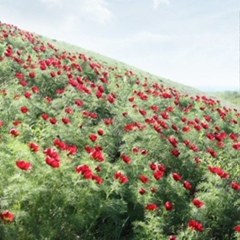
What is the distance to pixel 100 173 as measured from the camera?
596 cm

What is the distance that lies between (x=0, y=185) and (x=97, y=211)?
1.47 metres

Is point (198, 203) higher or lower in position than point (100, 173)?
lower

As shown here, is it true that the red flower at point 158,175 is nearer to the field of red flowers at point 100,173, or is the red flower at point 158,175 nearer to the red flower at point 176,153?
the field of red flowers at point 100,173

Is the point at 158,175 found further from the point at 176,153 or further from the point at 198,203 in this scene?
the point at 176,153

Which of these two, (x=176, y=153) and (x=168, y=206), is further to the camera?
(x=176, y=153)

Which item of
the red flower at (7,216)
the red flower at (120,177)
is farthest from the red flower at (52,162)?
the red flower at (120,177)

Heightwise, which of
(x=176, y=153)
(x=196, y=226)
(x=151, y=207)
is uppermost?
(x=176, y=153)

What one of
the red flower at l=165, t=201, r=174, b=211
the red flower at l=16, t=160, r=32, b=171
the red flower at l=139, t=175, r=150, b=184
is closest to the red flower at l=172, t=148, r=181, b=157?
the red flower at l=139, t=175, r=150, b=184

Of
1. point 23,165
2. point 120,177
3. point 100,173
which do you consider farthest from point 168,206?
point 23,165

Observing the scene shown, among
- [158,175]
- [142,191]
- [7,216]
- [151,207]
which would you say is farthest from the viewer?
[158,175]

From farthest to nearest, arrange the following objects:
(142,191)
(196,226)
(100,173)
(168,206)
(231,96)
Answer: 1. (231,96)
2. (142,191)
3. (100,173)
4. (168,206)
5. (196,226)

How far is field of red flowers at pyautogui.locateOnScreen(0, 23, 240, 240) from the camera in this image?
486cm

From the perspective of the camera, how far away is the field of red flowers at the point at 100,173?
4.86 meters

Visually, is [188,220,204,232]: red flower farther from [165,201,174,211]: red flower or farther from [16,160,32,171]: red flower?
[16,160,32,171]: red flower
